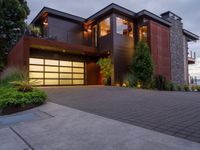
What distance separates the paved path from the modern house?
9.89 meters

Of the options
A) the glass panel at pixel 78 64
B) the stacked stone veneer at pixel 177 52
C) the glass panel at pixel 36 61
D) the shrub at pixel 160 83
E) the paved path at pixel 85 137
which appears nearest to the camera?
the paved path at pixel 85 137

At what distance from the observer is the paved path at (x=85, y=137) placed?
9.26ft

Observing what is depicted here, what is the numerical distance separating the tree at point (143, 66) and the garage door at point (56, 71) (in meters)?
6.00

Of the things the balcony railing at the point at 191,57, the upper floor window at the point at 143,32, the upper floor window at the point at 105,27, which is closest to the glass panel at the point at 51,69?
the upper floor window at the point at 105,27

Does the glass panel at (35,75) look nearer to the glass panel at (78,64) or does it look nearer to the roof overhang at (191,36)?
the glass panel at (78,64)

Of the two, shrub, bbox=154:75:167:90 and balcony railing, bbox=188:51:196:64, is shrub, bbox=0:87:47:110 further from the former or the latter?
balcony railing, bbox=188:51:196:64

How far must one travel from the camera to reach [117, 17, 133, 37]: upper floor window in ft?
50.0

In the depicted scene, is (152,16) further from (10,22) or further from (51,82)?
(10,22)

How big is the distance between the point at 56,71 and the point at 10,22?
8587mm

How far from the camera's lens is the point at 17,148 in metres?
2.98

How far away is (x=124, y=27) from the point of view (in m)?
15.8

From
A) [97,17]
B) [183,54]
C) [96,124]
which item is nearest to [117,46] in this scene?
[97,17]

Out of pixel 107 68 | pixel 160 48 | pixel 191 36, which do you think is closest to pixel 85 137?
pixel 107 68

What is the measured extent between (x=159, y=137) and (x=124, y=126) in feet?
2.92
